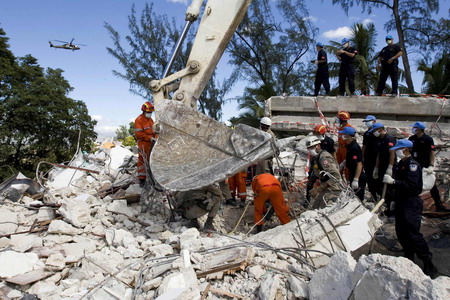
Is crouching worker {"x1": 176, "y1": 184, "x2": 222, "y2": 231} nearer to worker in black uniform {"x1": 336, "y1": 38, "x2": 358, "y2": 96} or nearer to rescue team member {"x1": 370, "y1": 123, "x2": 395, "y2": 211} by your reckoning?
rescue team member {"x1": 370, "y1": 123, "x2": 395, "y2": 211}

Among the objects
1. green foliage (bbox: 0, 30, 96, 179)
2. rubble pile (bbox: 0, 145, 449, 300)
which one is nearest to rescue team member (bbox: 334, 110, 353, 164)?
rubble pile (bbox: 0, 145, 449, 300)

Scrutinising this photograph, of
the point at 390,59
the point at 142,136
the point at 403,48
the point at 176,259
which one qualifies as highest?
the point at 403,48

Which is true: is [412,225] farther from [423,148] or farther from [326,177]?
[423,148]

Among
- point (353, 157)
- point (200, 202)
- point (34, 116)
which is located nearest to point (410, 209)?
point (353, 157)

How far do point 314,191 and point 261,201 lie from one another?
1895 mm

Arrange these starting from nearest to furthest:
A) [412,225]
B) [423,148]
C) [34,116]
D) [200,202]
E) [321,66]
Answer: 1. [412,225]
2. [200,202]
3. [423,148]
4. [321,66]
5. [34,116]

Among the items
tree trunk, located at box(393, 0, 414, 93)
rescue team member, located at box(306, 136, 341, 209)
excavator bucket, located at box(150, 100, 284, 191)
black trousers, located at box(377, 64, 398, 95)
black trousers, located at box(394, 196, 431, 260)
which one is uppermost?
tree trunk, located at box(393, 0, 414, 93)

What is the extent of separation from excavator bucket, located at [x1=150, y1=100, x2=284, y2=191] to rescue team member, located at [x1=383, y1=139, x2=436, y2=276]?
5.61 feet

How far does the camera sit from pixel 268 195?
14.4ft

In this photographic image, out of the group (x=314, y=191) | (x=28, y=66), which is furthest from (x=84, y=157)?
(x=28, y=66)

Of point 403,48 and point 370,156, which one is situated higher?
point 403,48

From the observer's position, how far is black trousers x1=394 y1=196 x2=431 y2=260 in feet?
12.7

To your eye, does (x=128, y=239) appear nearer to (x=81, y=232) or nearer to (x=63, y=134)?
(x=81, y=232)

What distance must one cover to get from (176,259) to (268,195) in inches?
69.2
